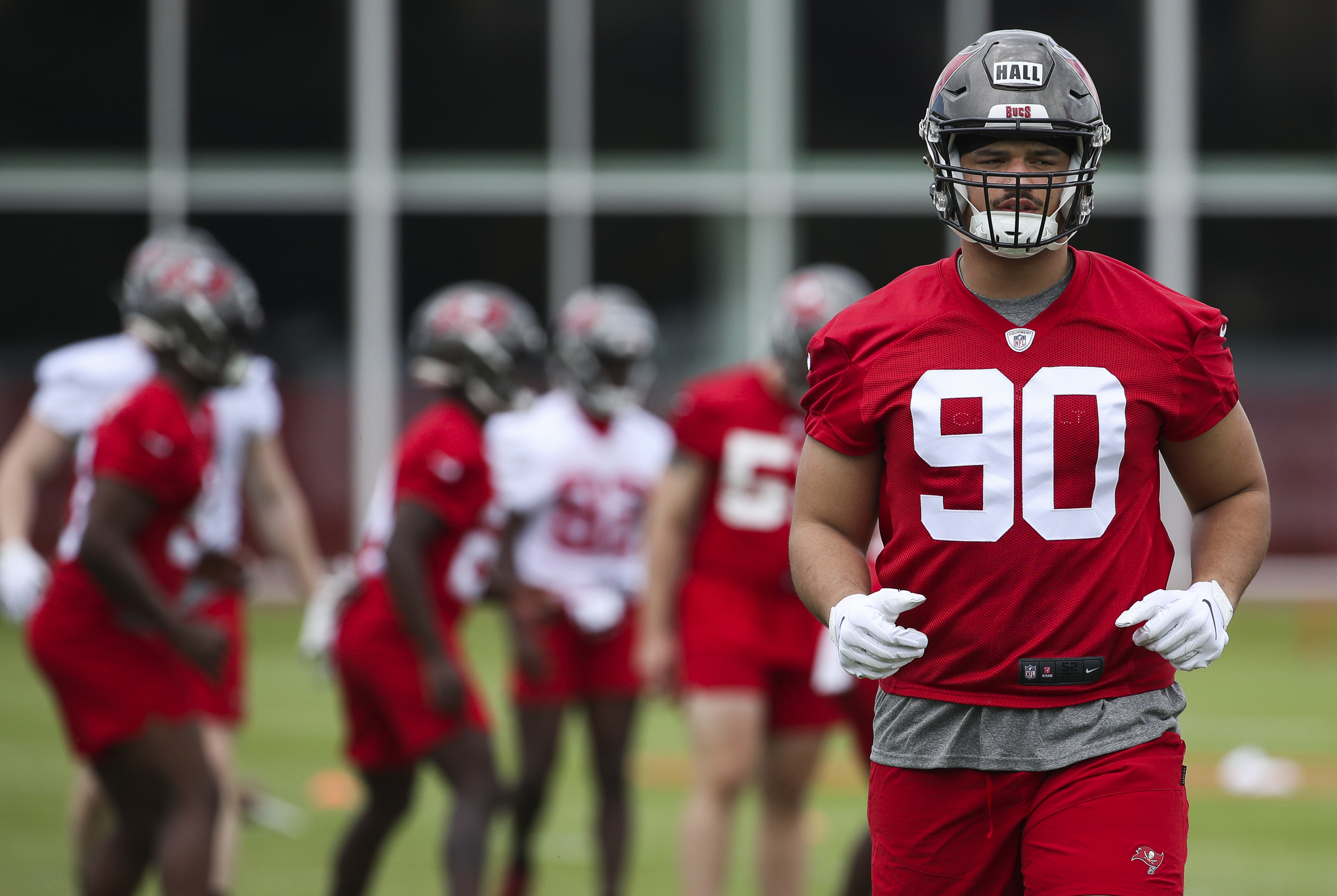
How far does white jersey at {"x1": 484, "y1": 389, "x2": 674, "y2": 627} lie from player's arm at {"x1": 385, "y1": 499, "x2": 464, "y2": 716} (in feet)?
4.65

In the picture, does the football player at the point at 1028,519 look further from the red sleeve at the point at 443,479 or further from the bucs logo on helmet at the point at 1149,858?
the red sleeve at the point at 443,479

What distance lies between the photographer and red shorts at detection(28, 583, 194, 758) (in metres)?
4.85

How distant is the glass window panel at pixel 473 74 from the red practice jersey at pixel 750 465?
501 inches

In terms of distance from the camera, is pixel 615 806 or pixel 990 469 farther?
pixel 615 806

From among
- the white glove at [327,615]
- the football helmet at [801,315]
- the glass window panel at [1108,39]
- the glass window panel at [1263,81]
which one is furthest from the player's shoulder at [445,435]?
the glass window panel at [1263,81]

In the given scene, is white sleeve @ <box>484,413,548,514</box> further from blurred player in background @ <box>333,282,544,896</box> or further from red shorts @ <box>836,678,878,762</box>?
red shorts @ <box>836,678,878,762</box>

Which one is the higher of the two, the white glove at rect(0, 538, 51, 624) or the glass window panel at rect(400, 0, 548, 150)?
the glass window panel at rect(400, 0, 548, 150)

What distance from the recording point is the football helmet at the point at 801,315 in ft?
18.7

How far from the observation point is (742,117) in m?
18.4

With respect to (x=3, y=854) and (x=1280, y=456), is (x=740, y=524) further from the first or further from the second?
(x=1280, y=456)

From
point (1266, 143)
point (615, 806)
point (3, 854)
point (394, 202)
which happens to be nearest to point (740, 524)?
point (615, 806)

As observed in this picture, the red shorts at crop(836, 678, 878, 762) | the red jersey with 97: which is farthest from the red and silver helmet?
the red jersey with 97

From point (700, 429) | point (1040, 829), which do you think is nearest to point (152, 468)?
point (700, 429)

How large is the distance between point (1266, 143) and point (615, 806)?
1428 cm
